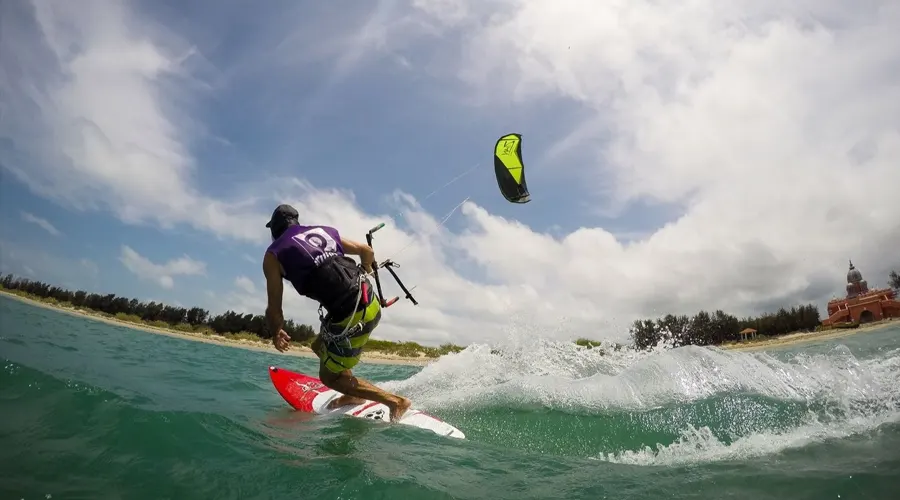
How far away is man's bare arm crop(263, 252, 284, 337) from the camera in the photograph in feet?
14.4

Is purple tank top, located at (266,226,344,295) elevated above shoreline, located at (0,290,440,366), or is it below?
above

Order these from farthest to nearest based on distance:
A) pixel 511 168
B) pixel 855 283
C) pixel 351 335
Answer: pixel 855 283 → pixel 511 168 → pixel 351 335

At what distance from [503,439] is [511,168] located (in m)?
5.31

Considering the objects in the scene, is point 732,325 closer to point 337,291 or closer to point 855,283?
point 855,283

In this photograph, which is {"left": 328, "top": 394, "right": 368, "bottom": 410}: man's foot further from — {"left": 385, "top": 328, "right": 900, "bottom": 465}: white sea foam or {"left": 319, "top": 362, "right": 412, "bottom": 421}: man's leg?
{"left": 385, "top": 328, "right": 900, "bottom": 465}: white sea foam

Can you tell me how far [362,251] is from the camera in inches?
208

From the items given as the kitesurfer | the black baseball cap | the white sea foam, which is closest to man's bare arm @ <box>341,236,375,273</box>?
the kitesurfer

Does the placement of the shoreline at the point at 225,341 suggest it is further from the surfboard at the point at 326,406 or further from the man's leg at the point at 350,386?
the man's leg at the point at 350,386

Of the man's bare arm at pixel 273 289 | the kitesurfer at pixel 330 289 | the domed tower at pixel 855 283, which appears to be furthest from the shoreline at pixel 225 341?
the domed tower at pixel 855 283

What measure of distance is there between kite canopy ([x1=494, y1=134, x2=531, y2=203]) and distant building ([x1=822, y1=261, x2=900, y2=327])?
41552 millimetres

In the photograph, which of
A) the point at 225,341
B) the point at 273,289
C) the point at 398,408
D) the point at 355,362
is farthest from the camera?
the point at 225,341

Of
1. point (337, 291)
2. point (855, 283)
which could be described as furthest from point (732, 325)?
A: point (337, 291)

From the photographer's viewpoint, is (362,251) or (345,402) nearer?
(362,251)

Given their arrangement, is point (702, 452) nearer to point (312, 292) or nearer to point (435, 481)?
point (435, 481)
